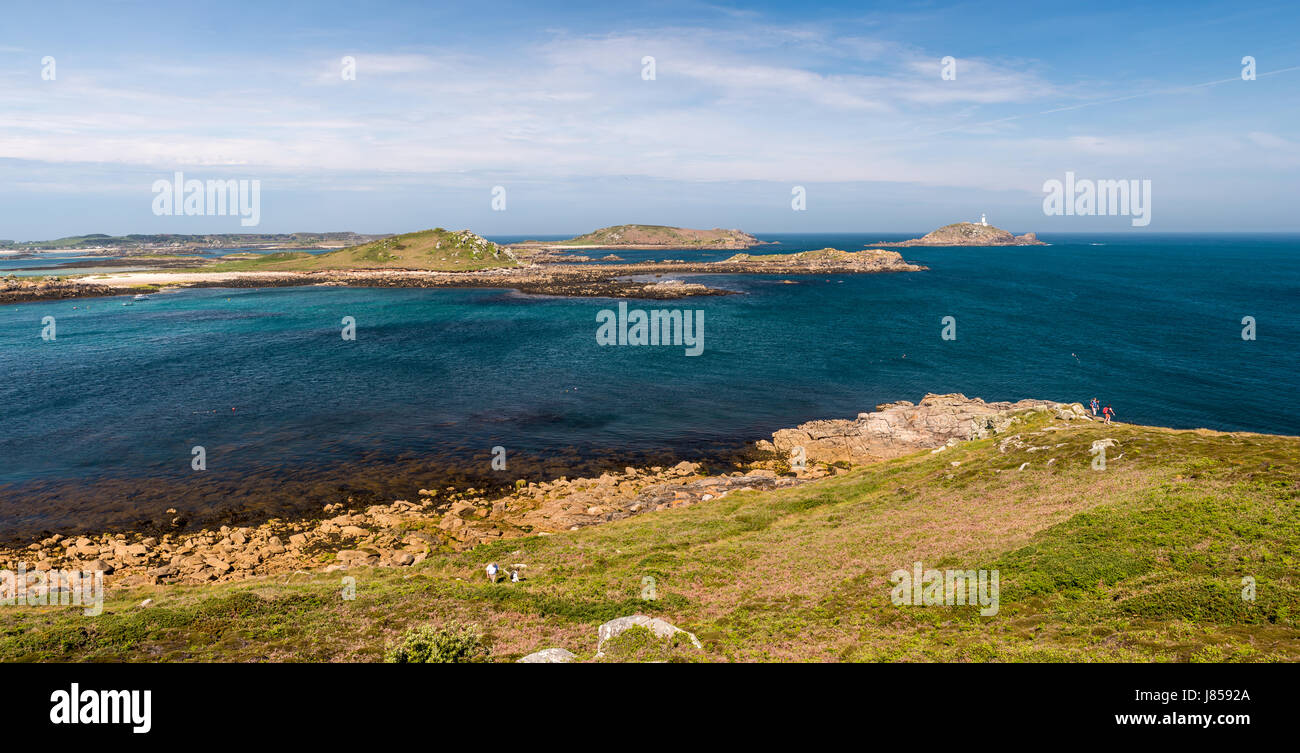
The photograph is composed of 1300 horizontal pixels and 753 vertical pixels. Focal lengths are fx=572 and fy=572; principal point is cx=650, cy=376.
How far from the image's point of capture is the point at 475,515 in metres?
40.5

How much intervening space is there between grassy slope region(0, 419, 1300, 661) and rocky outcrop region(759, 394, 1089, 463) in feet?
51.2

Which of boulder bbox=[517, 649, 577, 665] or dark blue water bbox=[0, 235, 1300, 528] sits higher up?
dark blue water bbox=[0, 235, 1300, 528]

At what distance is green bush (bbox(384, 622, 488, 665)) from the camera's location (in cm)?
1806

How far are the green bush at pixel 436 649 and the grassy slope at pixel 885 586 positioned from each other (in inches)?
59.4

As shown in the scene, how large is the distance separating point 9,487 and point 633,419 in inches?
1982

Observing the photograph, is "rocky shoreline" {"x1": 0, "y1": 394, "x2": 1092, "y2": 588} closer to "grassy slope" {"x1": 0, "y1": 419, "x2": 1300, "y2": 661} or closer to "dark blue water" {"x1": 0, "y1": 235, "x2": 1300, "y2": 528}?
"grassy slope" {"x1": 0, "y1": 419, "x2": 1300, "y2": 661}

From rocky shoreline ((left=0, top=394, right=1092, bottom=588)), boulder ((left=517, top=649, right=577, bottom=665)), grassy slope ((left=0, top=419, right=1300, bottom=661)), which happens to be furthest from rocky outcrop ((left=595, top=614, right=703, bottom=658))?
rocky shoreline ((left=0, top=394, right=1092, bottom=588))

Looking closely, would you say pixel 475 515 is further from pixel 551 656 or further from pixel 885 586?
pixel 885 586

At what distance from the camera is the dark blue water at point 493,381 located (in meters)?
49.3

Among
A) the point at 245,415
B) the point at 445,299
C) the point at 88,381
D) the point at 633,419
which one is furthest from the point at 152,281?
the point at 633,419

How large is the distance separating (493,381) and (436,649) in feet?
195

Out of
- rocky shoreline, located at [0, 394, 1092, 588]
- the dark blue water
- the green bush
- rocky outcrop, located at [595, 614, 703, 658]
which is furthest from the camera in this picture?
the dark blue water

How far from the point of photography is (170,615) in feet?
77.9
